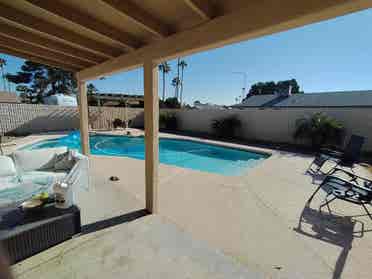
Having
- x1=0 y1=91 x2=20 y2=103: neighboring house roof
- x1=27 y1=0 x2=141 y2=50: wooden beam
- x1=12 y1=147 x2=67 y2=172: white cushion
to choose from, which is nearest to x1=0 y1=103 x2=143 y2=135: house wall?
x1=12 y1=147 x2=67 y2=172: white cushion

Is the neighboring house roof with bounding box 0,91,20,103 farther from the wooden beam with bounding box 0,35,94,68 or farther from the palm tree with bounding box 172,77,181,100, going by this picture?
the wooden beam with bounding box 0,35,94,68

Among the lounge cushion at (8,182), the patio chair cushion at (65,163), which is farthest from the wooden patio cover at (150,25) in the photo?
the lounge cushion at (8,182)

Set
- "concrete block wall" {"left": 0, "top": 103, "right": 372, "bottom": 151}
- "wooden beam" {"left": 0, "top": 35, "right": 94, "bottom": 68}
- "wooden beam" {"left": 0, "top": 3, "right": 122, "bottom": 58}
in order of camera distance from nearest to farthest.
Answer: "wooden beam" {"left": 0, "top": 3, "right": 122, "bottom": 58} → "wooden beam" {"left": 0, "top": 35, "right": 94, "bottom": 68} → "concrete block wall" {"left": 0, "top": 103, "right": 372, "bottom": 151}

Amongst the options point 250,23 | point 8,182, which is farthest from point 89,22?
point 8,182

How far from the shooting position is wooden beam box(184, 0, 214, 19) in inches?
65.8

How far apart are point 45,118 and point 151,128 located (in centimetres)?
1245

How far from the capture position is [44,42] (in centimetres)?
286

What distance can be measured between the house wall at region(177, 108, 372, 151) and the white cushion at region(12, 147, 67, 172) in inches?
374

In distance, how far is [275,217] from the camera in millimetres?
2861

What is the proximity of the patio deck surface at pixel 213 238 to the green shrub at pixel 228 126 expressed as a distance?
23.6 feet

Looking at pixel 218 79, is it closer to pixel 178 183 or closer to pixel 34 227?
pixel 178 183

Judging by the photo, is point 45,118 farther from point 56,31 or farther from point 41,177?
point 56,31

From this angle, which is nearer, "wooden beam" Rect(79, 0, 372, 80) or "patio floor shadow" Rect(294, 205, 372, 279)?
"wooden beam" Rect(79, 0, 372, 80)

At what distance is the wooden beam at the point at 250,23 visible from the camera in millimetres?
1391
